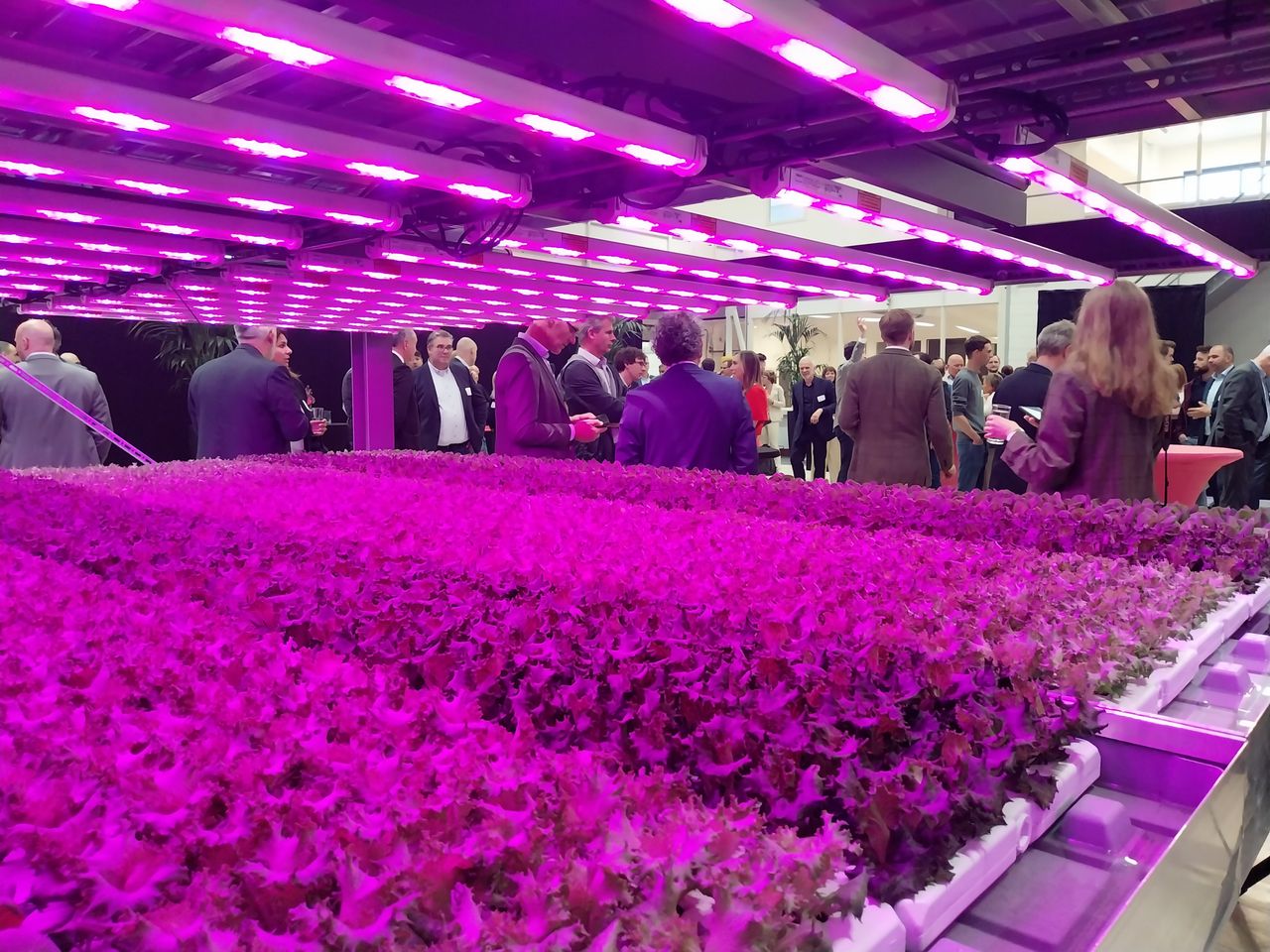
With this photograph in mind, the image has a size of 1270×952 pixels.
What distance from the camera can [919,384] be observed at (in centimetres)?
452

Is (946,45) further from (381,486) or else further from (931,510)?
(381,486)

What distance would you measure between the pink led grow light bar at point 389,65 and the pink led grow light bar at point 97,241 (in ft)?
16.5

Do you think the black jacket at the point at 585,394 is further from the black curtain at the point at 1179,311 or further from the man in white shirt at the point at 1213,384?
the black curtain at the point at 1179,311

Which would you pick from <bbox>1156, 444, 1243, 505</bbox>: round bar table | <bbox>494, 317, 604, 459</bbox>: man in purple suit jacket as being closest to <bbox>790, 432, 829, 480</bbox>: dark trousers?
<bbox>1156, 444, 1243, 505</bbox>: round bar table

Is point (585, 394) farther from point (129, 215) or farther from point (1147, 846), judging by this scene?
point (1147, 846)

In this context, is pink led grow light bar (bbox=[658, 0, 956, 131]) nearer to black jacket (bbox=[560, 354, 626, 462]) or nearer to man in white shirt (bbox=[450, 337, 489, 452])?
black jacket (bbox=[560, 354, 626, 462])

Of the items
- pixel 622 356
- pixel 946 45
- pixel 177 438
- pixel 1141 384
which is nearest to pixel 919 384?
pixel 1141 384

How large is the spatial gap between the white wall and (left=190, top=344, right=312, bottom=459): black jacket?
14.1 meters

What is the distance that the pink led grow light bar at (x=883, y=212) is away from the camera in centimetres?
633

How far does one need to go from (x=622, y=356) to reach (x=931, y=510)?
205 inches

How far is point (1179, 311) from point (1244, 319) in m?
0.88

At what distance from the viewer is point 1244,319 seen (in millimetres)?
14117

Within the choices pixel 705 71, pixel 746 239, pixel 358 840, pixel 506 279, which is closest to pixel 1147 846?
pixel 358 840

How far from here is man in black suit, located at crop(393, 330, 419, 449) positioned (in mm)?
6922
